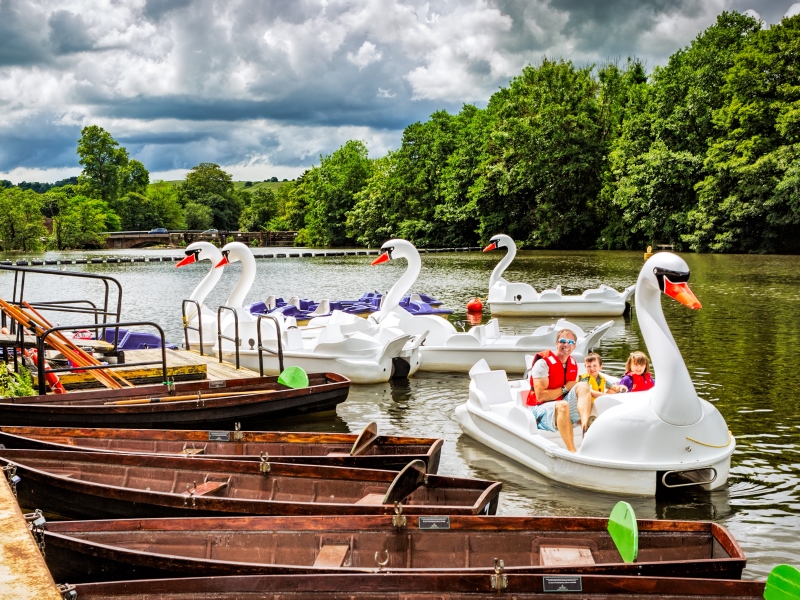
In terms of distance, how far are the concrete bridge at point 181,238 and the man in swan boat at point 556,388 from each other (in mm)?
87953

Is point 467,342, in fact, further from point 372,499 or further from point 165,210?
point 165,210

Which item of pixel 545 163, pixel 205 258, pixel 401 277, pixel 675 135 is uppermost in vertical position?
pixel 675 135

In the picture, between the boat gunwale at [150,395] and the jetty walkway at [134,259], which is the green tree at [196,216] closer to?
the jetty walkway at [134,259]

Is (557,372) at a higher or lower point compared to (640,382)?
higher

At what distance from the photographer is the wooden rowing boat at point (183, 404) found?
962 cm

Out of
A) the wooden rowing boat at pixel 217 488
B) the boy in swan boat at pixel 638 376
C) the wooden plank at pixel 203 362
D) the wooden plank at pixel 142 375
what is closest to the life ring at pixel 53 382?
the wooden plank at pixel 142 375

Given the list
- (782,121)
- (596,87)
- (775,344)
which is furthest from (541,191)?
(775,344)

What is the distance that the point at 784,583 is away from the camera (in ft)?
13.3

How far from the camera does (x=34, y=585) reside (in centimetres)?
403

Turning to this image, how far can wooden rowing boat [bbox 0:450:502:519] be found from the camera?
6.41 metres

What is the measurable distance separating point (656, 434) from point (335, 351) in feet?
24.3

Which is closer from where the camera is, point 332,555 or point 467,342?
point 332,555

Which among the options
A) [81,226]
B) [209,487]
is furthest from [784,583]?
[81,226]

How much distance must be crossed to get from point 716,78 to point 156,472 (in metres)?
51.6
